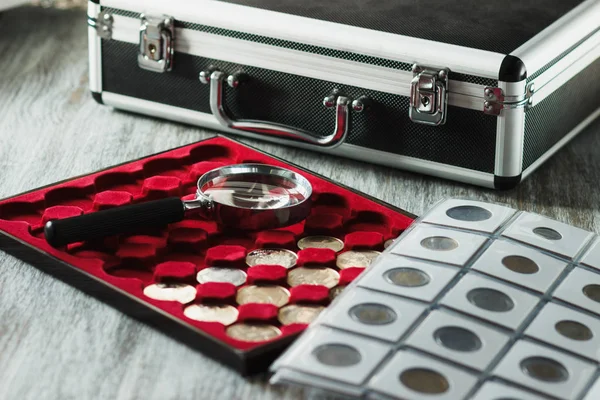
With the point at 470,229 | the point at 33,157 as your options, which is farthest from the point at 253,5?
the point at 470,229

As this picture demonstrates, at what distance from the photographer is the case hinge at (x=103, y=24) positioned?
57.1 inches

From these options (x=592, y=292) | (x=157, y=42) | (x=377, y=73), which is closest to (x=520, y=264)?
(x=592, y=292)

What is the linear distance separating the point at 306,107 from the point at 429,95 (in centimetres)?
19

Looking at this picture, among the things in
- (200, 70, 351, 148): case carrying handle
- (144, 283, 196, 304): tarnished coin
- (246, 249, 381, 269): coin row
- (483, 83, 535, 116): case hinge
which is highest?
(483, 83, 535, 116): case hinge

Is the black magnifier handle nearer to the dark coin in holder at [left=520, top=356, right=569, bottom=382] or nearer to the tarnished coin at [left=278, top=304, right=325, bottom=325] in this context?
the tarnished coin at [left=278, top=304, right=325, bottom=325]

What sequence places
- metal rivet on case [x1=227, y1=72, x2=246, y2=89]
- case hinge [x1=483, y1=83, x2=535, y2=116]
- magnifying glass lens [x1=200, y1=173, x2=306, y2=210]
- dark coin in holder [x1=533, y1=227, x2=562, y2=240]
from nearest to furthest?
dark coin in holder [x1=533, y1=227, x2=562, y2=240], magnifying glass lens [x1=200, y1=173, x2=306, y2=210], case hinge [x1=483, y1=83, x2=535, y2=116], metal rivet on case [x1=227, y1=72, x2=246, y2=89]

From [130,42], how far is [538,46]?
60 cm

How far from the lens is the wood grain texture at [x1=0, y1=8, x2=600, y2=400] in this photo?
0.86 metres

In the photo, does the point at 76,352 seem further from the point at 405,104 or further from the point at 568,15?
the point at 568,15

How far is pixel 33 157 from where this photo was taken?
53.6 inches

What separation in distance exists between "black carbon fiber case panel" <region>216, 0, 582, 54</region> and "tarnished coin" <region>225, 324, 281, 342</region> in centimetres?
51

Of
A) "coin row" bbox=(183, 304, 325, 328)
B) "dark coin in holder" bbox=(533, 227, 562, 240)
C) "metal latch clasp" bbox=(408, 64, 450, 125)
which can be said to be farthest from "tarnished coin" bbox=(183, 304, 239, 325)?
"metal latch clasp" bbox=(408, 64, 450, 125)

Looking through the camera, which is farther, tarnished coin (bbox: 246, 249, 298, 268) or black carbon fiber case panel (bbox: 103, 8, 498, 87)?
black carbon fiber case panel (bbox: 103, 8, 498, 87)

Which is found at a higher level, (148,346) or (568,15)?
(568,15)
